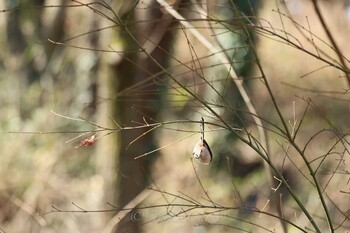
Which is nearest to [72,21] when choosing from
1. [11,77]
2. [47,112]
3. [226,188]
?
[11,77]

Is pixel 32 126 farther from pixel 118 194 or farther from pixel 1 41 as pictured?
pixel 118 194

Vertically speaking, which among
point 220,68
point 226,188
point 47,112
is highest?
point 220,68

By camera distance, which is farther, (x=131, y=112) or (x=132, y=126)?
(x=131, y=112)

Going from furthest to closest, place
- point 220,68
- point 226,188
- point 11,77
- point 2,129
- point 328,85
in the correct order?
point 328,85 → point 11,77 → point 2,129 → point 226,188 → point 220,68

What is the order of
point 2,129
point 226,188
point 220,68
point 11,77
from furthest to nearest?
point 11,77 → point 2,129 → point 226,188 → point 220,68

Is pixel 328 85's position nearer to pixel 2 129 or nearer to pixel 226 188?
pixel 226 188

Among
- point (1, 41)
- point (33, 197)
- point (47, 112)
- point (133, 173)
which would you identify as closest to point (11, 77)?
point (1, 41)

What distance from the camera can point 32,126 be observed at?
21.5 feet

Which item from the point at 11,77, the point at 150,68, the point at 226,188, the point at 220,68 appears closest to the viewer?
the point at 150,68

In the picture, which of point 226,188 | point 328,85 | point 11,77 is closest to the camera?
point 226,188

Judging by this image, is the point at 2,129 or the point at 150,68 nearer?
the point at 150,68

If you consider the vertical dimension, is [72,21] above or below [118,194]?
above

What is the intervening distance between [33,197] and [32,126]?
1.06 m

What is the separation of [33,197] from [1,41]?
2.84 meters
